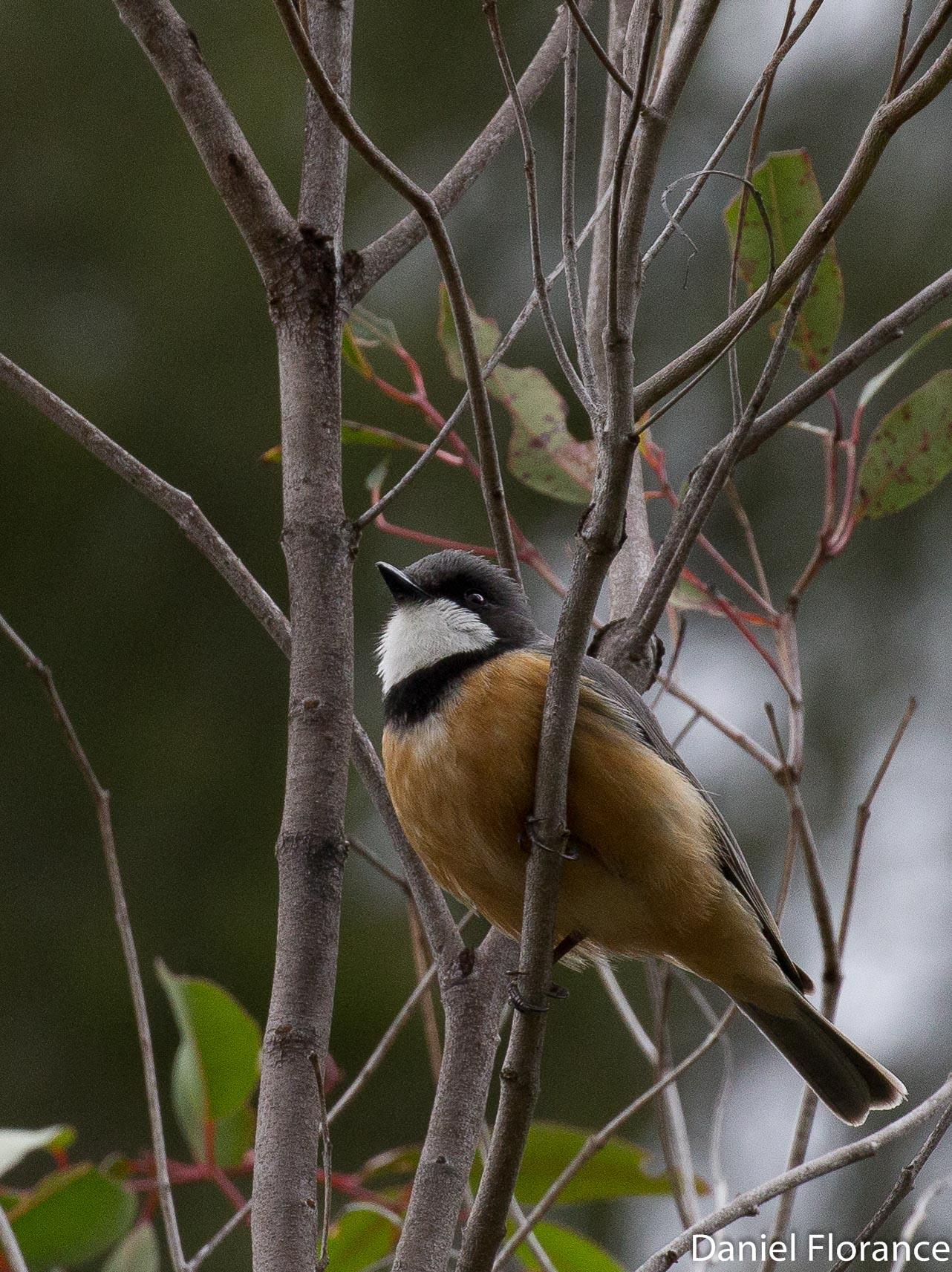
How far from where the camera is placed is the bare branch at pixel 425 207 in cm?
206

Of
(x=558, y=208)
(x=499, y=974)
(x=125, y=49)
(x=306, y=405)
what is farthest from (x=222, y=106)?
(x=125, y=49)

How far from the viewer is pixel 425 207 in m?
2.19

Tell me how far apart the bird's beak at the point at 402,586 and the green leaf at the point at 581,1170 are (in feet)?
4.01

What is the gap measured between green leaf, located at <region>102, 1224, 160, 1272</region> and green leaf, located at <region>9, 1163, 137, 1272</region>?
79mm

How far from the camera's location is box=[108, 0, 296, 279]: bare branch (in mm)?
2729

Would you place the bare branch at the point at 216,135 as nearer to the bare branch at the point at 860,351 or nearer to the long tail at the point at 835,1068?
the bare branch at the point at 860,351

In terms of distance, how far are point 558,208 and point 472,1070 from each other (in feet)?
19.1

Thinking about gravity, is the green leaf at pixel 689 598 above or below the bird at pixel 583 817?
above

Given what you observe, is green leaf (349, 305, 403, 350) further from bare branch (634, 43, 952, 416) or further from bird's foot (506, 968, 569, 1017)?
bird's foot (506, 968, 569, 1017)

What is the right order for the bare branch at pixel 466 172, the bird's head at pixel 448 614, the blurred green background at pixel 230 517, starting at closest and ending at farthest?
the bare branch at pixel 466 172 < the bird's head at pixel 448 614 < the blurred green background at pixel 230 517

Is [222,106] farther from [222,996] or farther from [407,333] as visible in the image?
[407,333]

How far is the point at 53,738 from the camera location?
27.2ft

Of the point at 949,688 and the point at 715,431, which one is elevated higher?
the point at 715,431

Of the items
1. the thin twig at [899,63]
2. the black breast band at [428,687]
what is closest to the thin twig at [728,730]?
the black breast band at [428,687]
